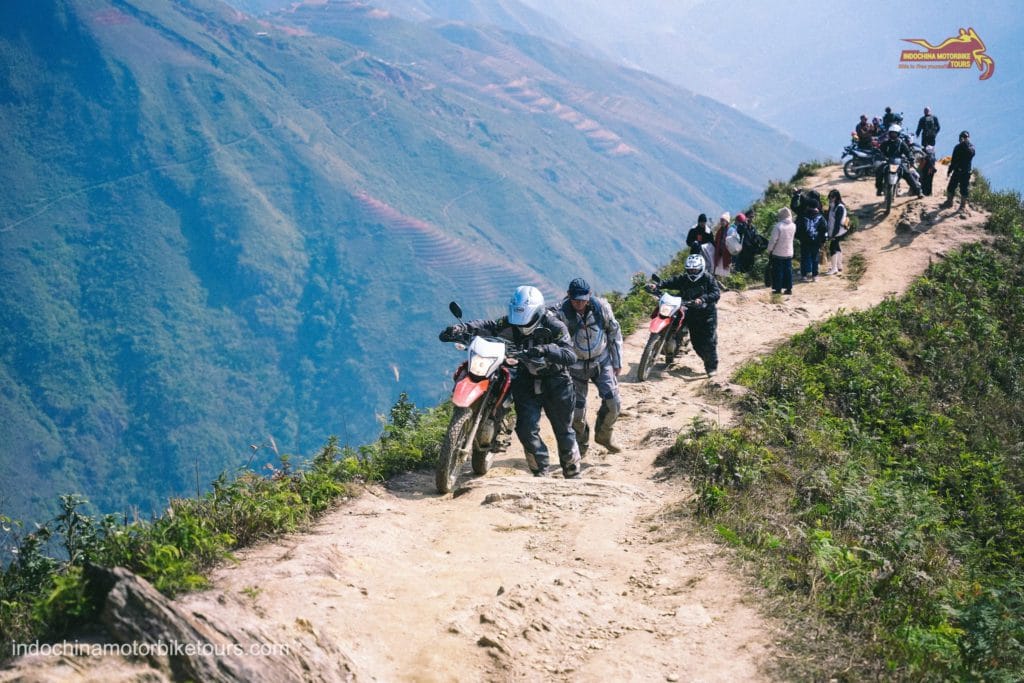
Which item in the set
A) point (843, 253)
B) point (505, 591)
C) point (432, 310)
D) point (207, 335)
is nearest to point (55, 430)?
point (207, 335)

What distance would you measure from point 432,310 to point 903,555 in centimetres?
17998

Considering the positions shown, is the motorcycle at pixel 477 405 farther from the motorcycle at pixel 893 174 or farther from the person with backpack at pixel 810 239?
the motorcycle at pixel 893 174

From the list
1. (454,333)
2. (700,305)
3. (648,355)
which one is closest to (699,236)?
(700,305)

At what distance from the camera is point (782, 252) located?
63.8 ft

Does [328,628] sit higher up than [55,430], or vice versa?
[328,628]

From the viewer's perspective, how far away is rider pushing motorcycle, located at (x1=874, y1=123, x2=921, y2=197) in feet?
79.6

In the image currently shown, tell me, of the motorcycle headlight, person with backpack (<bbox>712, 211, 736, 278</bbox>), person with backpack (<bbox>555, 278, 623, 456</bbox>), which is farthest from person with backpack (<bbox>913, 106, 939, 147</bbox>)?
the motorcycle headlight

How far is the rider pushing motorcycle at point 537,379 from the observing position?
379 inches

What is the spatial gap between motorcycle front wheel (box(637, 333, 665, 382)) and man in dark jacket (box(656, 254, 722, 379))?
57 centimetres

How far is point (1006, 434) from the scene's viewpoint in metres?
14.0

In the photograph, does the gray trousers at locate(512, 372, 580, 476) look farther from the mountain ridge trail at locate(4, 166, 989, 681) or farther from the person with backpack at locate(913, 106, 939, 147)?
the person with backpack at locate(913, 106, 939, 147)

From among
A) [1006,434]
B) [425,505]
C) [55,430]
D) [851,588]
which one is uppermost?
[851,588]

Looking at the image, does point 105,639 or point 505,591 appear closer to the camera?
point 105,639

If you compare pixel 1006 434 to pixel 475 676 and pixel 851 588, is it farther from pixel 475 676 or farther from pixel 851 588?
pixel 475 676
